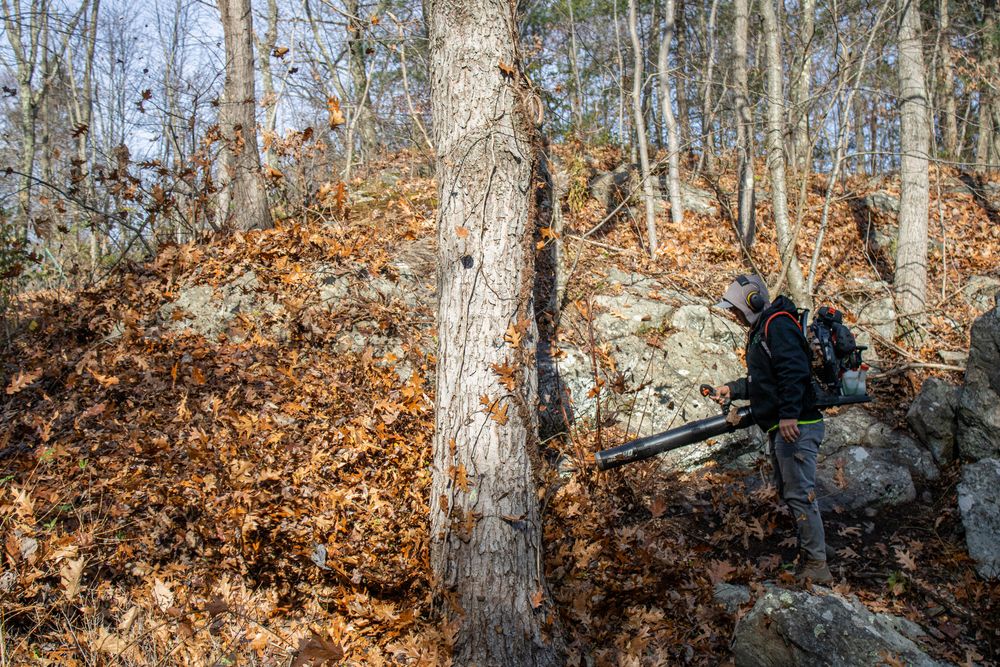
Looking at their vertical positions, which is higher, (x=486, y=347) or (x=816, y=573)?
(x=486, y=347)

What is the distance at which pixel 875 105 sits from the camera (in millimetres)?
17562

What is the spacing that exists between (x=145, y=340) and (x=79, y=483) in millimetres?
2004

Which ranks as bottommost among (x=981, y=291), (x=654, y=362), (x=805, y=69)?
(x=654, y=362)

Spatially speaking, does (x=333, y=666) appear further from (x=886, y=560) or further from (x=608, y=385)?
(x=886, y=560)

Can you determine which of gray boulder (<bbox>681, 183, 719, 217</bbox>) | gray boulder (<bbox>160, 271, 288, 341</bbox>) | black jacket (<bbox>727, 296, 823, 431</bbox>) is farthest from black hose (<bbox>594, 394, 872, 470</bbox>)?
gray boulder (<bbox>681, 183, 719, 217</bbox>)

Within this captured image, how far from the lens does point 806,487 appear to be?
4.49m

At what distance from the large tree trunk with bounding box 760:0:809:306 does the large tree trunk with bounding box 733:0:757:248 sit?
123 centimetres

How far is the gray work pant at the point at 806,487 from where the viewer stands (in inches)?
176

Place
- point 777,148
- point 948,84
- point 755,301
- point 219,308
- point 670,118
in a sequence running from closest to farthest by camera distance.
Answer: point 755,301 < point 219,308 < point 777,148 < point 670,118 < point 948,84

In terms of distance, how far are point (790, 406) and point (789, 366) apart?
11.5 inches

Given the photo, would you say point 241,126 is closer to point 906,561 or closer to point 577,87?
point 906,561

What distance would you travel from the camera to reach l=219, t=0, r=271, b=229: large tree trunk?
765 cm

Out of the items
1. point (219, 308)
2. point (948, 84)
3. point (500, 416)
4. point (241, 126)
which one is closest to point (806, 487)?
point (500, 416)

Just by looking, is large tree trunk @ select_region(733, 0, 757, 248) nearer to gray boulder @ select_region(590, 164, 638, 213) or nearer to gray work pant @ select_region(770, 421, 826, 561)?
gray boulder @ select_region(590, 164, 638, 213)
